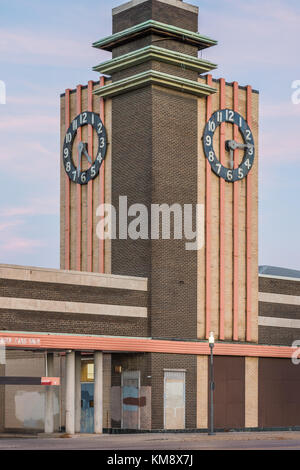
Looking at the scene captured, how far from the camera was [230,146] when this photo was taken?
66750 millimetres

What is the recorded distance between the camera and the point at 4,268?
54.9 metres

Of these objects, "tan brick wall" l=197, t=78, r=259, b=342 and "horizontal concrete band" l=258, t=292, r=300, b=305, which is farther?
"horizontal concrete band" l=258, t=292, r=300, b=305

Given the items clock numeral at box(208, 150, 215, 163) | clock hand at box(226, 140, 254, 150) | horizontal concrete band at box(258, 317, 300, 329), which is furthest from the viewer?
horizontal concrete band at box(258, 317, 300, 329)

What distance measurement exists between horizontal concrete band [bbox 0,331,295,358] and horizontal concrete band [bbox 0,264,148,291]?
10.00ft

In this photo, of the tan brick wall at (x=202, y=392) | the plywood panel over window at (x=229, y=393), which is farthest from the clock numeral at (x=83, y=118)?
the plywood panel over window at (x=229, y=393)

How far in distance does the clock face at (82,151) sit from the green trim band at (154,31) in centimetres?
479

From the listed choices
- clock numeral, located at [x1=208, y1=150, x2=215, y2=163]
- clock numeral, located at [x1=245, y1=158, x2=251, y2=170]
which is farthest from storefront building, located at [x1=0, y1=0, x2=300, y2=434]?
clock numeral, located at [x1=208, y1=150, x2=215, y2=163]

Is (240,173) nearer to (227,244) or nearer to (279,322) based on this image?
(227,244)

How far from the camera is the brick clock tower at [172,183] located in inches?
2435

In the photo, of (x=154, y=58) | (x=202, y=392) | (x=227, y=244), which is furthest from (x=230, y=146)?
(x=202, y=392)

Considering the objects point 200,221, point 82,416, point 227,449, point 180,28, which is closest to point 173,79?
point 180,28

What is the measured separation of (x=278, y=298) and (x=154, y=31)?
19.7m

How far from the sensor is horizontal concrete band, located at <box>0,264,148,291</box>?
5531cm

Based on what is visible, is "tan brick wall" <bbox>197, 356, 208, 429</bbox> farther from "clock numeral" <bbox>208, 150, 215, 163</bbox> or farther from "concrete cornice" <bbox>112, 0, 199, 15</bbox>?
"concrete cornice" <bbox>112, 0, 199, 15</bbox>
